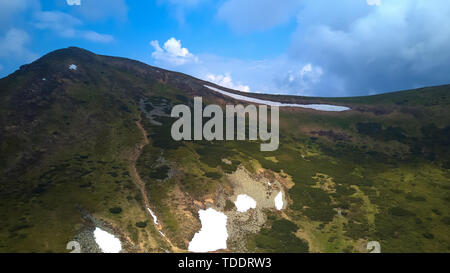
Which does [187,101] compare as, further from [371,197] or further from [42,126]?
[371,197]

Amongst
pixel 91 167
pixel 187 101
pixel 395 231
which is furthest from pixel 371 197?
pixel 187 101

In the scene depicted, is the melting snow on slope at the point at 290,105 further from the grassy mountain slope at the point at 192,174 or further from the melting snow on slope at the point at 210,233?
the melting snow on slope at the point at 210,233

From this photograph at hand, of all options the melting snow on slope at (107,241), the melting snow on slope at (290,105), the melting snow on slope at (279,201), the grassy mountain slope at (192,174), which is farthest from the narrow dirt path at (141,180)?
the melting snow on slope at (290,105)

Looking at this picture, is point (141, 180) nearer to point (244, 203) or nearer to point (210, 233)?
point (210, 233)

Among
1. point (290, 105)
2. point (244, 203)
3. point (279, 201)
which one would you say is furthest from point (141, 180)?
point (290, 105)

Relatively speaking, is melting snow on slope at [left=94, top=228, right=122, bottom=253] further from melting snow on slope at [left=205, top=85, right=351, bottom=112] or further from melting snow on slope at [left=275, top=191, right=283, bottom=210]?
melting snow on slope at [left=205, top=85, right=351, bottom=112]

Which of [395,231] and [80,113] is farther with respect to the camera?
[80,113]
